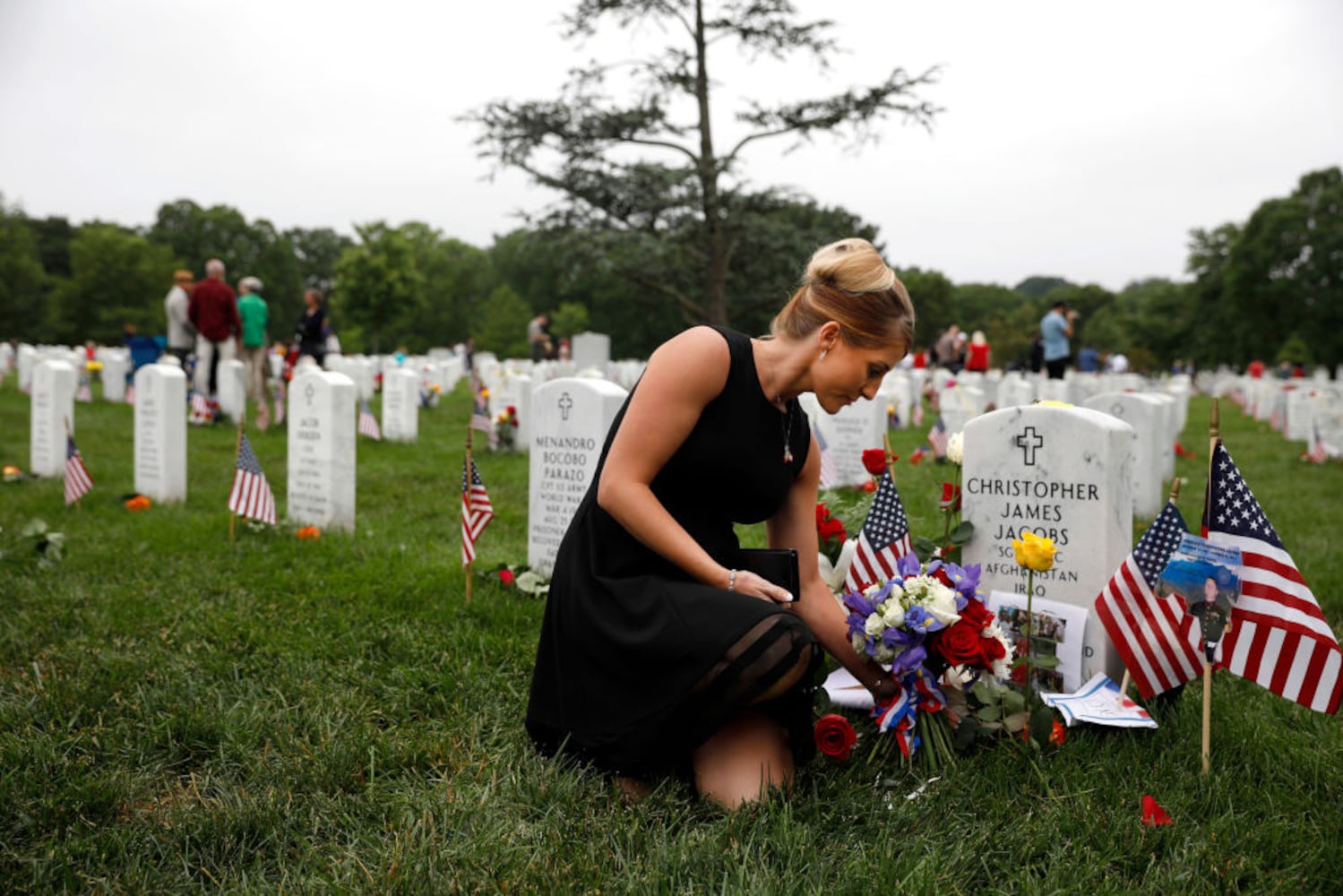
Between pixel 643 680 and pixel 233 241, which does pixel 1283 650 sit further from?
pixel 233 241

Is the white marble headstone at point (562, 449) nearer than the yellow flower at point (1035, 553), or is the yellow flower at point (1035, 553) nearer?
the yellow flower at point (1035, 553)

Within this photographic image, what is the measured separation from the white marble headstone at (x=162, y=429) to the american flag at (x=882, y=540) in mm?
5867

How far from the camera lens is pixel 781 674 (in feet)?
8.39

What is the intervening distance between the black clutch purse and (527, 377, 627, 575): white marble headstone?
2039 millimetres

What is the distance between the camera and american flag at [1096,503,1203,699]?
3.15 m

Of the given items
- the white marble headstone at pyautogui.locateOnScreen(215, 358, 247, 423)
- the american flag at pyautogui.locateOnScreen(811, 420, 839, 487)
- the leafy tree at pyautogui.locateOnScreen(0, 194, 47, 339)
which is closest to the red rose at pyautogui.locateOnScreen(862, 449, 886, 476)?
the american flag at pyautogui.locateOnScreen(811, 420, 839, 487)

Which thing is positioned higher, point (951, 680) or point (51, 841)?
point (951, 680)

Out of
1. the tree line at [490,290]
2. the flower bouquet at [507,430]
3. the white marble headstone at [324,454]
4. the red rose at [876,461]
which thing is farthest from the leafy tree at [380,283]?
the red rose at [876,461]

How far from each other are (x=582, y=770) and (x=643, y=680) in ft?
1.22

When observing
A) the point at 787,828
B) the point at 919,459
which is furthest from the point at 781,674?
the point at 919,459

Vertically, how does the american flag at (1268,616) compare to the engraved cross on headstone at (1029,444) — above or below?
below

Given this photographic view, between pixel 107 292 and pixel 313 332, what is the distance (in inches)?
2058

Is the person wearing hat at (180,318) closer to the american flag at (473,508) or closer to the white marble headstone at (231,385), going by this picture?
the white marble headstone at (231,385)

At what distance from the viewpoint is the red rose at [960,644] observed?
2.83 metres
